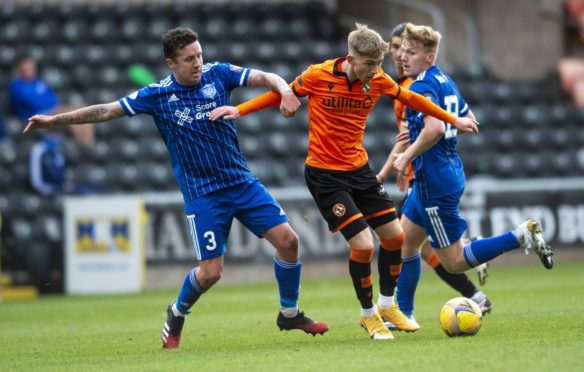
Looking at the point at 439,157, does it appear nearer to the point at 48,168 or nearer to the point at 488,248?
the point at 488,248

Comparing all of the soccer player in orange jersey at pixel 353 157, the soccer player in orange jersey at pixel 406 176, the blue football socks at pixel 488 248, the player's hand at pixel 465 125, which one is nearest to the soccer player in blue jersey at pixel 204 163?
the soccer player in orange jersey at pixel 353 157

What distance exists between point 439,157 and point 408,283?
1052mm

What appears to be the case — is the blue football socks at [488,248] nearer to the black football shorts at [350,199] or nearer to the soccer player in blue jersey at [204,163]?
the black football shorts at [350,199]

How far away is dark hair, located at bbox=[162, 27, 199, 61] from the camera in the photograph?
8023mm

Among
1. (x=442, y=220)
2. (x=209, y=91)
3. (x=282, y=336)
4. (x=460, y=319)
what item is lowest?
(x=282, y=336)

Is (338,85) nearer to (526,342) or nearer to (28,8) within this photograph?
(526,342)

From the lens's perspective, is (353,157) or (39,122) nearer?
(39,122)

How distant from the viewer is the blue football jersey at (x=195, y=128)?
8.14 meters

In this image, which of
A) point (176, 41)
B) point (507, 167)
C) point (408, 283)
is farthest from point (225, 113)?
point (507, 167)

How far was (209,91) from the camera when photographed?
8.18 m

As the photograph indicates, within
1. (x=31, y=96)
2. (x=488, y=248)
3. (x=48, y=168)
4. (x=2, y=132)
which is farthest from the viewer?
(x=2, y=132)

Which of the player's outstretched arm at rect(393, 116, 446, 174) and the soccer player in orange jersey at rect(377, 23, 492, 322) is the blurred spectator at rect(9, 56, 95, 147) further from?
the player's outstretched arm at rect(393, 116, 446, 174)

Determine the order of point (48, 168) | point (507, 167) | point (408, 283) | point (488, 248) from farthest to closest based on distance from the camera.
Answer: point (507, 167), point (48, 168), point (408, 283), point (488, 248)

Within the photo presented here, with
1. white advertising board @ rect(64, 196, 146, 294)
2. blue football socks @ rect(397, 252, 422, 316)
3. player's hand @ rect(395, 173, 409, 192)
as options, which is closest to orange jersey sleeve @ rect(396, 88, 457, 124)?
player's hand @ rect(395, 173, 409, 192)
